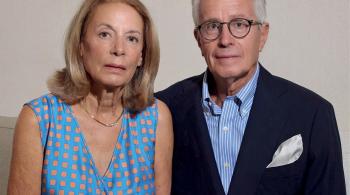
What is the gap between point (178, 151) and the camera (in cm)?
185

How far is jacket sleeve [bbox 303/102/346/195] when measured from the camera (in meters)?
1.61

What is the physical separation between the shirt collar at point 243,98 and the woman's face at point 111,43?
327 millimetres

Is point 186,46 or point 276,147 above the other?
point 186,46

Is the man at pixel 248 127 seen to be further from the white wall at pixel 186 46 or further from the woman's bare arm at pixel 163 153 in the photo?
the white wall at pixel 186 46

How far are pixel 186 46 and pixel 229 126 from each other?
1.40m

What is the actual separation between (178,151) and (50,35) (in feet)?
5.86

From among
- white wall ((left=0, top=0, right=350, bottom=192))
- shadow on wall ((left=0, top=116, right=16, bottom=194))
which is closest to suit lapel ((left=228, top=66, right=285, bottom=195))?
white wall ((left=0, top=0, right=350, bottom=192))

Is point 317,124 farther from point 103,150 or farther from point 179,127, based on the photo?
point 103,150

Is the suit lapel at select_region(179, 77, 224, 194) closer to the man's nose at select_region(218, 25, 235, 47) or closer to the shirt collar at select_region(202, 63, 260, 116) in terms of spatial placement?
the shirt collar at select_region(202, 63, 260, 116)

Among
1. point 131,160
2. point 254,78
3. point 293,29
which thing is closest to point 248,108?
point 254,78

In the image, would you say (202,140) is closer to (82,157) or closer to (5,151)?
(82,157)

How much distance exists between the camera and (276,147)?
1.67 meters

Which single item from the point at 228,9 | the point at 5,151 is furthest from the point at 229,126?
the point at 5,151

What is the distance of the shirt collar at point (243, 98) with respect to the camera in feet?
5.72
